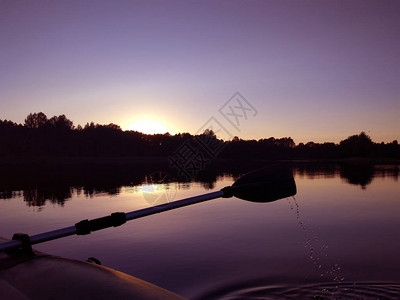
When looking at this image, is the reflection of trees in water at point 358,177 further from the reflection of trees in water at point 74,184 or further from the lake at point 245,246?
the lake at point 245,246

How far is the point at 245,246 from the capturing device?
8.27 m

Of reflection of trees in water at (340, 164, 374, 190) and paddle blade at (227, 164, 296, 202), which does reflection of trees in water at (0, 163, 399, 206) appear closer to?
reflection of trees in water at (340, 164, 374, 190)

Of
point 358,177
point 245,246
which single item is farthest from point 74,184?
point 358,177

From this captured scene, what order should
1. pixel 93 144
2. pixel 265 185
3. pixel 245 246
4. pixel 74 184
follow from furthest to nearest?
pixel 93 144, pixel 74 184, pixel 245 246, pixel 265 185

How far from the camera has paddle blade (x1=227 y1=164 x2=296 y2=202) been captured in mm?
3521

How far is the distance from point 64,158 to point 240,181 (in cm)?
9466

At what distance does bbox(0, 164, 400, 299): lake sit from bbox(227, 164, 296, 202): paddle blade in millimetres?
A: 2424

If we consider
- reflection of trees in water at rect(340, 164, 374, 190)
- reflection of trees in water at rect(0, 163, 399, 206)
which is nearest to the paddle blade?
reflection of trees in water at rect(0, 163, 399, 206)

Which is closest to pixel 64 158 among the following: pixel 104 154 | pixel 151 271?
pixel 104 154

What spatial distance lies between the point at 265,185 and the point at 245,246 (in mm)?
5111

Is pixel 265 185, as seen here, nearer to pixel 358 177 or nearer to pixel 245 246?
pixel 245 246

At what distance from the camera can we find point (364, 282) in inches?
227

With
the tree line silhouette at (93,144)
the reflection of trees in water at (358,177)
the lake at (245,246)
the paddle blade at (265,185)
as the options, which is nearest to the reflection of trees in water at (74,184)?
the reflection of trees in water at (358,177)

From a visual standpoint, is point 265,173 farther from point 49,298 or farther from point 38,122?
point 38,122
